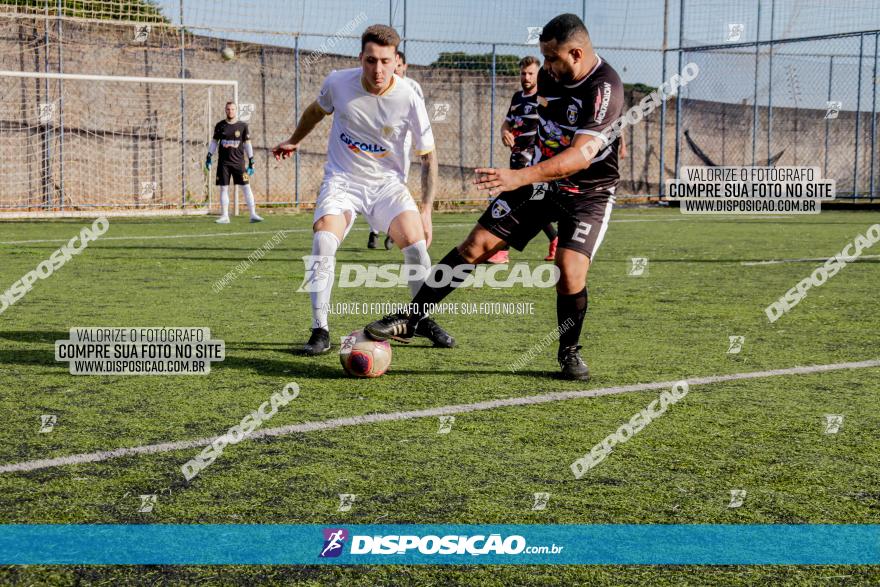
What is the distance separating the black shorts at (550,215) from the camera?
5.80 meters

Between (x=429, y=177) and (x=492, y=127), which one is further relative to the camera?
(x=492, y=127)

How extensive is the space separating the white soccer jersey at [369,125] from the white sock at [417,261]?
53cm

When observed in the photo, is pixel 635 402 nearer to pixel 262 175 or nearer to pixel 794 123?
pixel 262 175

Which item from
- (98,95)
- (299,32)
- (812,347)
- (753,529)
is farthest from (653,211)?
(753,529)

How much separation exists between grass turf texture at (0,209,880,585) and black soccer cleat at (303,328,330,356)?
101 mm

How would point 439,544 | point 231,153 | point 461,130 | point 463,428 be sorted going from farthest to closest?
point 461,130 → point 231,153 → point 463,428 → point 439,544

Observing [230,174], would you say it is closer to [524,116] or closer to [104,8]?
[104,8]

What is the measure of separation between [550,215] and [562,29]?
1.05 metres

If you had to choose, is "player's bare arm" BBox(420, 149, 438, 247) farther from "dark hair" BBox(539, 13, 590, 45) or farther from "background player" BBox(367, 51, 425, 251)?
"dark hair" BBox(539, 13, 590, 45)

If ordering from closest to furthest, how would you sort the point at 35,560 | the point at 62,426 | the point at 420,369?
1. the point at 35,560
2. the point at 62,426
3. the point at 420,369

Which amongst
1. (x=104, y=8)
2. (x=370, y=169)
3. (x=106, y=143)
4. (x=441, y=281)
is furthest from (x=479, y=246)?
(x=104, y=8)

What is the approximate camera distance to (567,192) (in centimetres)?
585

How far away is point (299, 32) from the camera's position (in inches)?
937

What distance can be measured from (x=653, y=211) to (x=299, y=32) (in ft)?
31.1
